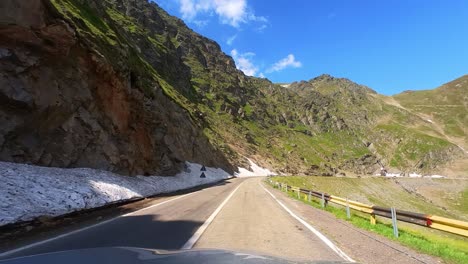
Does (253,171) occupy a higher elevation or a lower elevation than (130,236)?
higher

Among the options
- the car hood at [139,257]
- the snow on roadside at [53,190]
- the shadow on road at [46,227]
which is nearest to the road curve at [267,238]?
the car hood at [139,257]

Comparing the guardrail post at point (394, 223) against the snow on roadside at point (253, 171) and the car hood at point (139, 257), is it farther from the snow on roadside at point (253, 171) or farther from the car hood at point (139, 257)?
the snow on roadside at point (253, 171)

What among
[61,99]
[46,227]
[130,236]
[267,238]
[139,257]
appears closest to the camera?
[139,257]

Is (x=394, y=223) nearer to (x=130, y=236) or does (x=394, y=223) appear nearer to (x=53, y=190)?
(x=130, y=236)

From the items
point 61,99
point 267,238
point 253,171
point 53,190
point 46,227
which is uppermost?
point 61,99

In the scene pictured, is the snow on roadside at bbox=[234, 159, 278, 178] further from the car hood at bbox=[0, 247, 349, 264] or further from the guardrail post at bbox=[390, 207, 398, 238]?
the car hood at bbox=[0, 247, 349, 264]

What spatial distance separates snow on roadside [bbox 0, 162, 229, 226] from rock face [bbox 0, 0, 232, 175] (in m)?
1.37

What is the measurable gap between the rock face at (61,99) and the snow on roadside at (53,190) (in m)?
1.37

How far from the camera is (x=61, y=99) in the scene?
65.6 feet

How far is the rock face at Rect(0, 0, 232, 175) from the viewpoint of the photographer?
1681 cm

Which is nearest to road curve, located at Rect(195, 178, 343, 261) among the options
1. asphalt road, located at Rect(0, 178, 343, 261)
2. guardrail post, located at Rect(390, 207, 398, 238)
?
asphalt road, located at Rect(0, 178, 343, 261)

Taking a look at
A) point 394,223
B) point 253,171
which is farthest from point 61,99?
point 253,171

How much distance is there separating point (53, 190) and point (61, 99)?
7476 millimetres

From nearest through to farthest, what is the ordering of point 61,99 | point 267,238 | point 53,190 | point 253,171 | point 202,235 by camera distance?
1. point 267,238
2. point 202,235
3. point 53,190
4. point 61,99
5. point 253,171
